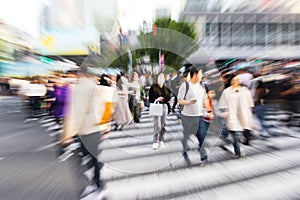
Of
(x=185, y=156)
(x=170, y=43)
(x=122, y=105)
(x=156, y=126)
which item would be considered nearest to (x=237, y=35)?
(x=185, y=156)

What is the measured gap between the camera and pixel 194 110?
345 centimetres

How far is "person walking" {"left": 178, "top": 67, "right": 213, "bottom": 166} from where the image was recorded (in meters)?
3.36

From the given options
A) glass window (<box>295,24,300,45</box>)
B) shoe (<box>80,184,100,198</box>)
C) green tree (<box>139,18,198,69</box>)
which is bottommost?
shoe (<box>80,184,100,198</box>)

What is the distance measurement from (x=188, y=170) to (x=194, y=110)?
0.74 meters

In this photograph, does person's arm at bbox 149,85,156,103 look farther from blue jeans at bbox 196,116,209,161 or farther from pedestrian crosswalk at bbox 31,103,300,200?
blue jeans at bbox 196,116,209,161

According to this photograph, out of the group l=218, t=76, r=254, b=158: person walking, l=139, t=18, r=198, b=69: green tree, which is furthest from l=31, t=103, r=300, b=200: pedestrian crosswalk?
l=139, t=18, r=198, b=69: green tree

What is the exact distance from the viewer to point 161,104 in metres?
3.50

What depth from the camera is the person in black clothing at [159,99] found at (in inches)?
115

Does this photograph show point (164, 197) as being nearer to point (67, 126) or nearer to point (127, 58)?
point (67, 126)

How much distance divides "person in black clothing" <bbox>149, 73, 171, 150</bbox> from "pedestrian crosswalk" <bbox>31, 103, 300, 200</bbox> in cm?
15

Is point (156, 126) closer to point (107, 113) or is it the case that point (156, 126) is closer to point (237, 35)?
point (107, 113)

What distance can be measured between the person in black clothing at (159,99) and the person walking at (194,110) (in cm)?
21

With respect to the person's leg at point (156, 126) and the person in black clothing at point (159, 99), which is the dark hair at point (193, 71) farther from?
the person's leg at point (156, 126)

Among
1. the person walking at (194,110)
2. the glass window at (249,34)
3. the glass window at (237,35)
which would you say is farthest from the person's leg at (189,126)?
Answer: the glass window at (237,35)
